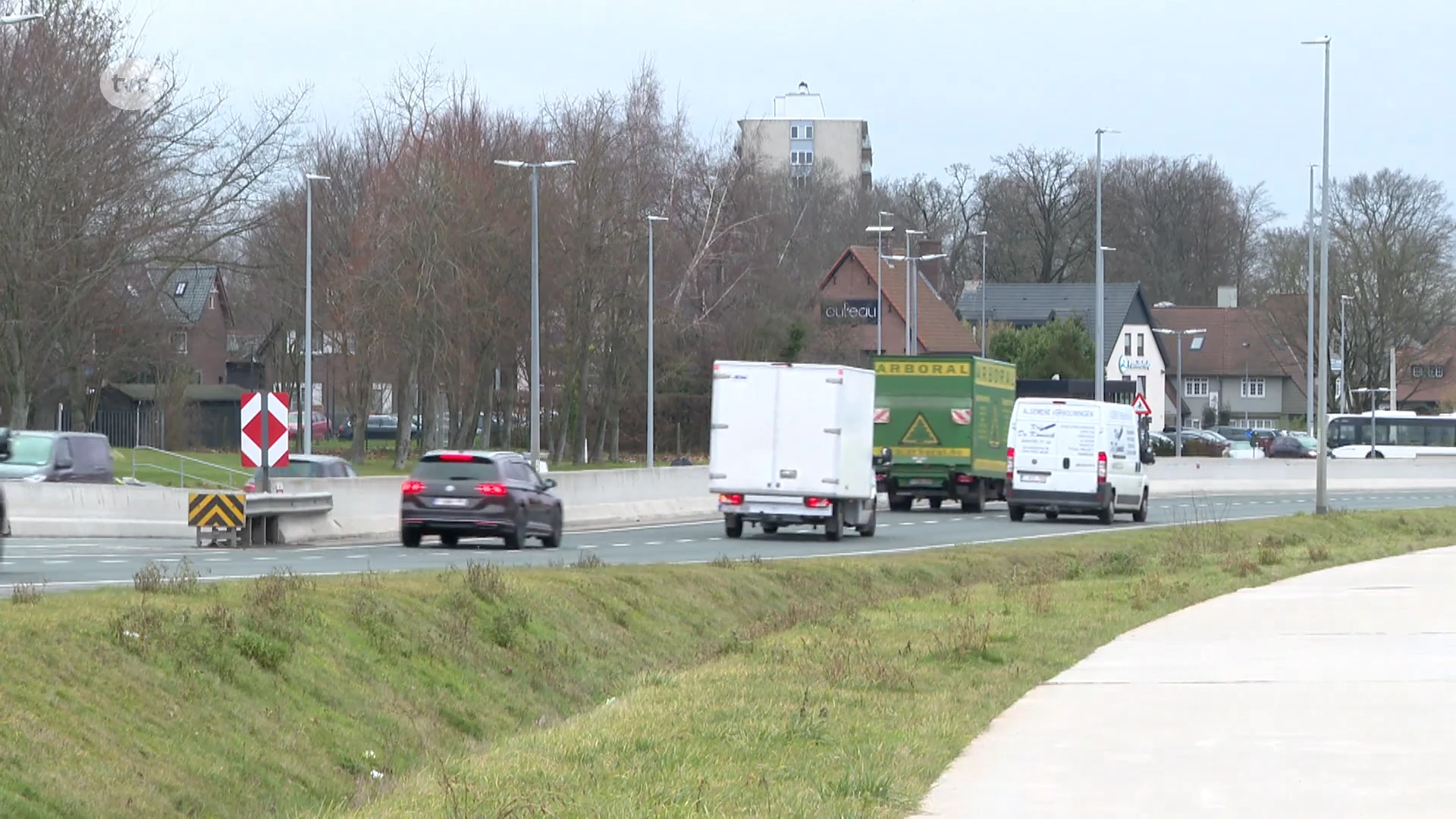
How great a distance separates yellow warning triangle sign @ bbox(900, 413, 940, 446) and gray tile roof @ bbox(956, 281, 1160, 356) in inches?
2654

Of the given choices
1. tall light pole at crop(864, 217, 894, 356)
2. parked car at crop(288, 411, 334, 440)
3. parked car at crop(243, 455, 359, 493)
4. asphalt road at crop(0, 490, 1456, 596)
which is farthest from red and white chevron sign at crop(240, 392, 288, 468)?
parked car at crop(288, 411, 334, 440)

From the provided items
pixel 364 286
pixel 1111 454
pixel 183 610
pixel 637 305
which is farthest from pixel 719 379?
pixel 637 305

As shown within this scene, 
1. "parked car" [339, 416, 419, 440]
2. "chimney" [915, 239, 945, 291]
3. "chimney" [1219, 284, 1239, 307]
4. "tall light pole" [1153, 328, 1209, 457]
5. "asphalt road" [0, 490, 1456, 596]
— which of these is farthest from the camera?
"chimney" [1219, 284, 1239, 307]

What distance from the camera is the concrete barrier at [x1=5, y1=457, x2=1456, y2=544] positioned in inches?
1356

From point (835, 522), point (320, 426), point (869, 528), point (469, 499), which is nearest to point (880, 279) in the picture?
point (869, 528)

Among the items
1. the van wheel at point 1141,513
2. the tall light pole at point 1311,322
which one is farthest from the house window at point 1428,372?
the van wheel at point 1141,513

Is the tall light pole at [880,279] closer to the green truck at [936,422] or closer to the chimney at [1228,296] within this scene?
the green truck at [936,422]

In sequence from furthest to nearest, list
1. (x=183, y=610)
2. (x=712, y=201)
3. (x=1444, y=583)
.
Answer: (x=712, y=201)
(x=1444, y=583)
(x=183, y=610)

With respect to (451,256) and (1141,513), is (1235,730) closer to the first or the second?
(1141,513)

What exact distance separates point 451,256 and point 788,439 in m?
30.4

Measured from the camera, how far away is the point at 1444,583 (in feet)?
74.8

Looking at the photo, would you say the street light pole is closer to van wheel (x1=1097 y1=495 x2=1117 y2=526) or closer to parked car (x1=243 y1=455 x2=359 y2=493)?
van wheel (x1=1097 y1=495 x2=1117 y2=526)

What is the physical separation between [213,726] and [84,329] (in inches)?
1708

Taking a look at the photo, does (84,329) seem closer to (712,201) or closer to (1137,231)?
(712,201)
